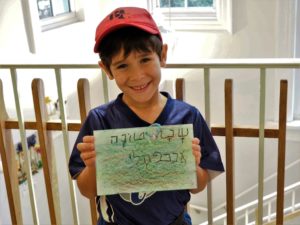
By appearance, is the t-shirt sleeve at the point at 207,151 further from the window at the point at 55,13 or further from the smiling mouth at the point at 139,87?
the window at the point at 55,13

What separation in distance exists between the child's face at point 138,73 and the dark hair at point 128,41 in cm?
1

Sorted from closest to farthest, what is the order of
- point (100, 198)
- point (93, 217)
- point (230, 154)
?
point (100, 198), point (230, 154), point (93, 217)

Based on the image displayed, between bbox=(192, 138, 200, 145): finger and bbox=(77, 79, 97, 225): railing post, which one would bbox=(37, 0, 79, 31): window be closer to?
bbox=(77, 79, 97, 225): railing post

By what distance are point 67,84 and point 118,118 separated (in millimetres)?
1671

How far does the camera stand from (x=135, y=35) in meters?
0.92

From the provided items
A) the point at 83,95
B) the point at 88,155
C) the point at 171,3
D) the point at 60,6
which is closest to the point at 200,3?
the point at 171,3

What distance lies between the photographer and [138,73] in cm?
93

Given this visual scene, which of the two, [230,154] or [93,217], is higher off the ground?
[230,154]

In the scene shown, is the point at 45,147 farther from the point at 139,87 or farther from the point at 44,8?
the point at 44,8

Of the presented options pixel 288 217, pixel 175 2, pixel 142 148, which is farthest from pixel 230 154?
pixel 175 2

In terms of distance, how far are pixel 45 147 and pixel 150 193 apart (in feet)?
1.71

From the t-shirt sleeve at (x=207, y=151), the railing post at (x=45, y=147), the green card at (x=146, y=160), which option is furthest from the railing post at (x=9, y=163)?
the t-shirt sleeve at (x=207, y=151)

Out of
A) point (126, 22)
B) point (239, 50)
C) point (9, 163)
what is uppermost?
point (126, 22)

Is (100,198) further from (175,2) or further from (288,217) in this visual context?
(175,2)
